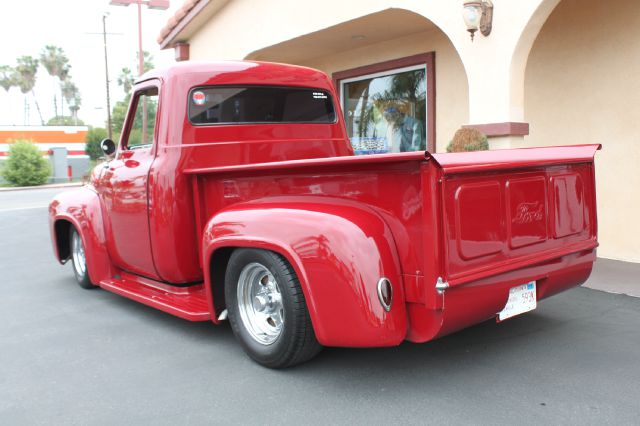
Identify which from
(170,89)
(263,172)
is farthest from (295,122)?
(263,172)

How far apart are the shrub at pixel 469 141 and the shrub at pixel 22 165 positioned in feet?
85.5

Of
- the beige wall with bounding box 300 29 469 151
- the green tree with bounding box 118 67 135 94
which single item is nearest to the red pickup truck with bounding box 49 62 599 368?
the beige wall with bounding box 300 29 469 151

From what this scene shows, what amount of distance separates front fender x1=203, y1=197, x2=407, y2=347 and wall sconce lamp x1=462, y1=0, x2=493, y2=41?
354 cm

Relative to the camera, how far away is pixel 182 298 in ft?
14.6

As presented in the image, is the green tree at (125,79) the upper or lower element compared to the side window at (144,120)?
upper

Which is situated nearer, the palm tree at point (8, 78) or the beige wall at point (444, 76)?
the beige wall at point (444, 76)

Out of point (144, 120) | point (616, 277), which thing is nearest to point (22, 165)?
point (144, 120)

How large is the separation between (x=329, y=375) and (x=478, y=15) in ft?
13.3

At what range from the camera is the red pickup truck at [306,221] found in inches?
118

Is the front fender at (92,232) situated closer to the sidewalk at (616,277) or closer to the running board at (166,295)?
the running board at (166,295)

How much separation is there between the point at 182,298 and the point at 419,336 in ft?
6.62

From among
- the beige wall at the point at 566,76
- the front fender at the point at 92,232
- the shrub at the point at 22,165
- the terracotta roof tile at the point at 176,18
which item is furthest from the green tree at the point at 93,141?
the front fender at the point at 92,232

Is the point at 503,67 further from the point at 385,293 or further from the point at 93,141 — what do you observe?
the point at 93,141

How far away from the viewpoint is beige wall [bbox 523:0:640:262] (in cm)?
634
